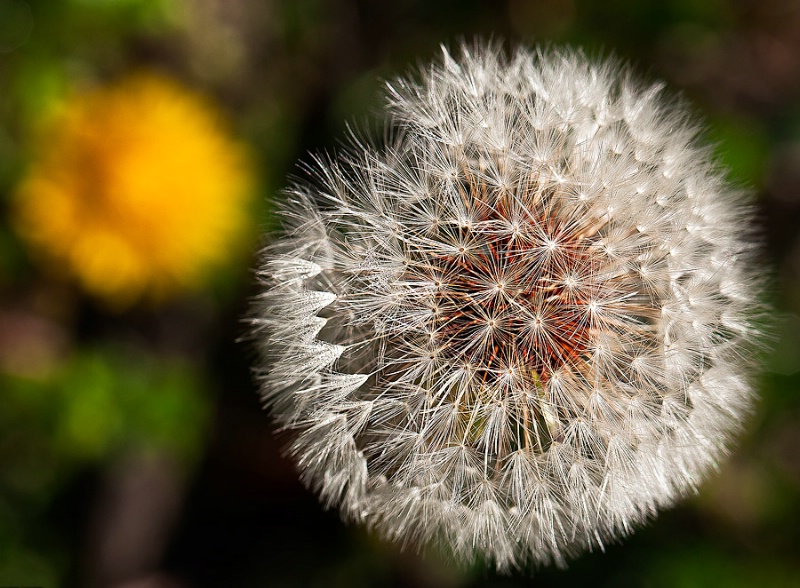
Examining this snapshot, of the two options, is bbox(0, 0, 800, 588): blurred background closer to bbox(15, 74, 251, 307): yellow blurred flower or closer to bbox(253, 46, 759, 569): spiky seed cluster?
bbox(15, 74, 251, 307): yellow blurred flower

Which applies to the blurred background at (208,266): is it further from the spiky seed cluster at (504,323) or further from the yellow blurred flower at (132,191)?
the spiky seed cluster at (504,323)

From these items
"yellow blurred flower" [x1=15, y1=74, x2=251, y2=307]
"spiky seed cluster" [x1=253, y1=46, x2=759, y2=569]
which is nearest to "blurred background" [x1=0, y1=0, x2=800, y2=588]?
"yellow blurred flower" [x1=15, y1=74, x2=251, y2=307]

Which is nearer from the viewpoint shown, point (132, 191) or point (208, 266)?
point (132, 191)

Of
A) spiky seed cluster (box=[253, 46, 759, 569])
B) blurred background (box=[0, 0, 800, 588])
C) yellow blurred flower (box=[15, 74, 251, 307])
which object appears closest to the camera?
spiky seed cluster (box=[253, 46, 759, 569])

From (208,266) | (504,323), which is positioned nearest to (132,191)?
(208,266)

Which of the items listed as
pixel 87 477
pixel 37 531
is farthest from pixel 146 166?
pixel 37 531

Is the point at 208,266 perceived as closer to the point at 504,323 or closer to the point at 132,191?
the point at 132,191

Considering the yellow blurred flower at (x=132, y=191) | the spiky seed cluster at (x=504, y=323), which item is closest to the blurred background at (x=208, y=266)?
the yellow blurred flower at (x=132, y=191)
